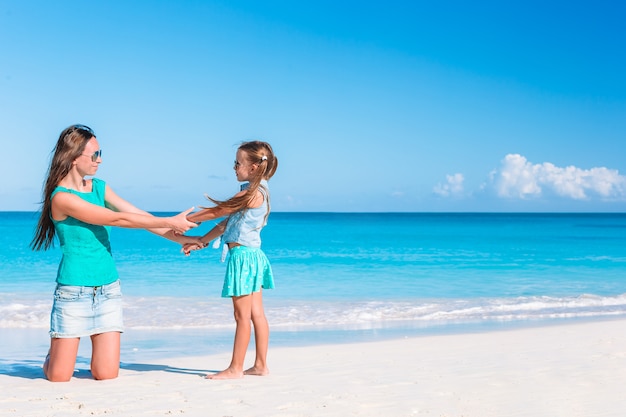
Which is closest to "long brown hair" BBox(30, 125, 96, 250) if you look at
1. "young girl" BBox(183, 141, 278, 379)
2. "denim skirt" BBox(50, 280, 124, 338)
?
"denim skirt" BBox(50, 280, 124, 338)

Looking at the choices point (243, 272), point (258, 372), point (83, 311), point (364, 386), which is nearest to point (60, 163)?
point (83, 311)

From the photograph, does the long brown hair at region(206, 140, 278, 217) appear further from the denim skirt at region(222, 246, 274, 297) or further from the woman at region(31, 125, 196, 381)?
the woman at region(31, 125, 196, 381)

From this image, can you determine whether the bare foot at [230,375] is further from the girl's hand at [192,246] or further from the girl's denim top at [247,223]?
the girl's hand at [192,246]

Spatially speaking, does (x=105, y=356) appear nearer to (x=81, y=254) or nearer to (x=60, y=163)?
(x=81, y=254)

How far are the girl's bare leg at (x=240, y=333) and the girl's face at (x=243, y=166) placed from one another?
2.93ft

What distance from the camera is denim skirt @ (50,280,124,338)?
15.7 feet

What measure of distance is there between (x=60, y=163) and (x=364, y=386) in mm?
2720

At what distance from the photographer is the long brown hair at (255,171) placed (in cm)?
477

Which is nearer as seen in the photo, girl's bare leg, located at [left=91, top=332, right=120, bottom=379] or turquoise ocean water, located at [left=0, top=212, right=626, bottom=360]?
girl's bare leg, located at [left=91, top=332, right=120, bottom=379]

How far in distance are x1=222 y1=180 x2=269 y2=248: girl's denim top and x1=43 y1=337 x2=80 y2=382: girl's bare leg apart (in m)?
1.37

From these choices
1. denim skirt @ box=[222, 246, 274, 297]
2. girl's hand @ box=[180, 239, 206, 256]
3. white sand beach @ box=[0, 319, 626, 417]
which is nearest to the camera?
white sand beach @ box=[0, 319, 626, 417]

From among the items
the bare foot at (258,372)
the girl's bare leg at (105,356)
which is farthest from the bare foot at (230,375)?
the girl's bare leg at (105,356)

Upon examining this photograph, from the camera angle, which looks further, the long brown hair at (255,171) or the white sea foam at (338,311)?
the white sea foam at (338,311)

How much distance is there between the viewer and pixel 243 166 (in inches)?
191
